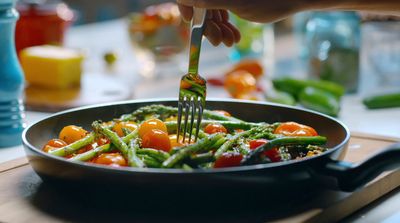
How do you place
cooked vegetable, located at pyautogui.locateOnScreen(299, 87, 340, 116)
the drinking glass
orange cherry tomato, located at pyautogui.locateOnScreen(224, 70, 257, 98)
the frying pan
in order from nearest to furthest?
the frying pan, cooked vegetable, located at pyautogui.locateOnScreen(299, 87, 340, 116), orange cherry tomato, located at pyautogui.locateOnScreen(224, 70, 257, 98), the drinking glass

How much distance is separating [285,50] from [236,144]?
2.01 meters

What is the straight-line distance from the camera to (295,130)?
171 cm

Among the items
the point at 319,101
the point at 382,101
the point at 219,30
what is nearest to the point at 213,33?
the point at 219,30

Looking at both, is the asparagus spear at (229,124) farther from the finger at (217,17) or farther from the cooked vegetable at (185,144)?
the finger at (217,17)

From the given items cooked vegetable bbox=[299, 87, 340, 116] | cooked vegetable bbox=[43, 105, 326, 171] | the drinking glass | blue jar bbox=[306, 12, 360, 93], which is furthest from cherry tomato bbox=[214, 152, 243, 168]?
the drinking glass

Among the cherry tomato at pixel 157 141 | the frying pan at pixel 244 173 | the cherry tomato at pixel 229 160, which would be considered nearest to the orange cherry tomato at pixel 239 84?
the frying pan at pixel 244 173

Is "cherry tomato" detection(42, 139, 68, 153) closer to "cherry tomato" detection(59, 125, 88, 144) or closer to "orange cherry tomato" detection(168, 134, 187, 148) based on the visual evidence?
"cherry tomato" detection(59, 125, 88, 144)

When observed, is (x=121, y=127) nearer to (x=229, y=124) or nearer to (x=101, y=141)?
(x=101, y=141)

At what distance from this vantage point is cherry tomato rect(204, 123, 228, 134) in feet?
5.72

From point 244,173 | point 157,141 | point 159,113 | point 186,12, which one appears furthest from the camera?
point 159,113

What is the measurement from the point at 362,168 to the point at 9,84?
1054 mm

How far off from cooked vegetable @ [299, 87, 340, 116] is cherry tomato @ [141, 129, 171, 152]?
950mm

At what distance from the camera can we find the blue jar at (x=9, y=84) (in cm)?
206

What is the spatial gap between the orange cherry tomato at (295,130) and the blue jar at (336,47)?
101 centimetres
